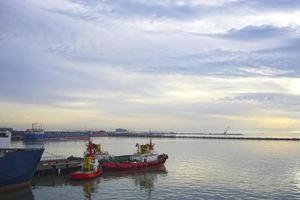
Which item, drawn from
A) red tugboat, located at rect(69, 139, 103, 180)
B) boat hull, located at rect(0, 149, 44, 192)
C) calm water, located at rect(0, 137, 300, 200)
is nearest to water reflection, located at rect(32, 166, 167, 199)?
calm water, located at rect(0, 137, 300, 200)

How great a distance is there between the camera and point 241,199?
49375 mm

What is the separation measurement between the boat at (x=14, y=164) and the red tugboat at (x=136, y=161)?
21646 mm

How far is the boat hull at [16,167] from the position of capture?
46625mm

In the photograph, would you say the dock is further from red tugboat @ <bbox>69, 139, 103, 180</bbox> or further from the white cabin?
the white cabin

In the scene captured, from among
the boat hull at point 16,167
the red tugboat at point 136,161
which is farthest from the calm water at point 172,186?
the red tugboat at point 136,161

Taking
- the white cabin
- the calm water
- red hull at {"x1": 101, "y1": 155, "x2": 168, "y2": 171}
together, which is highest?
the white cabin

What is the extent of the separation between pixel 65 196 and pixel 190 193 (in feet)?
52.7

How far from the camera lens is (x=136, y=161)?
263ft

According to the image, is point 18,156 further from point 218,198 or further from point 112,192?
point 218,198

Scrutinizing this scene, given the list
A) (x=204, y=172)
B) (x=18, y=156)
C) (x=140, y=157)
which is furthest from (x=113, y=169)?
(x=18, y=156)

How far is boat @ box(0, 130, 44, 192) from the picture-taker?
46.7m

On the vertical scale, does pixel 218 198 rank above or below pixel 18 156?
below

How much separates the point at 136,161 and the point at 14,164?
3535 centimetres

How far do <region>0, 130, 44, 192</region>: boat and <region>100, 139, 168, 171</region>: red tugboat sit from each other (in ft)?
71.0
